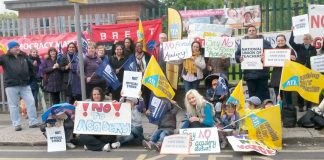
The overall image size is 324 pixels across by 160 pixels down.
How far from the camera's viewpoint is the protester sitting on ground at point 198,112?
7.31 metres

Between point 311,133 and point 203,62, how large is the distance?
262 cm

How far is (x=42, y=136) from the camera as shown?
8.41 metres

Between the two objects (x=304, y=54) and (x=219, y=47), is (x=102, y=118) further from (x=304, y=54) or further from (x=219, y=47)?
(x=304, y=54)

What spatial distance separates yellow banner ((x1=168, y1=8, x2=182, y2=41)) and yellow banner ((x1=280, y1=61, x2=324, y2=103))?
2.93 meters

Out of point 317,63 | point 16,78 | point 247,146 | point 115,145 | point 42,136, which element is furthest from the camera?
point 16,78

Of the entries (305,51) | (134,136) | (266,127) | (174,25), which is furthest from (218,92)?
(174,25)

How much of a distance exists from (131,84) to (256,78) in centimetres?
271

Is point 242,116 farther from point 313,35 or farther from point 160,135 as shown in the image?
point 313,35

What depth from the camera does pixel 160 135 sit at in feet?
24.7

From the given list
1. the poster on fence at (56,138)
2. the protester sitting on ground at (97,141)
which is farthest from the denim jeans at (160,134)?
the poster on fence at (56,138)

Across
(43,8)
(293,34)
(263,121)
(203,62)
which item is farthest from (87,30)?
(43,8)

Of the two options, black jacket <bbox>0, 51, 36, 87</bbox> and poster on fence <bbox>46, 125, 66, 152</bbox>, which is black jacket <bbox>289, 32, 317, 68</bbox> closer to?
poster on fence <bbox>46, 125, 66, 152</bbox>

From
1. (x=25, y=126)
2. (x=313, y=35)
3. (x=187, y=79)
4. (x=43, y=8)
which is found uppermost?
(x=43, y=8)

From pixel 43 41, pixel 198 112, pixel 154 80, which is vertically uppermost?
pixel 43 41
